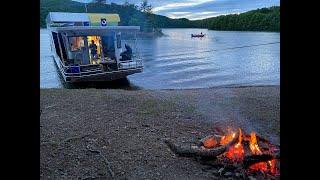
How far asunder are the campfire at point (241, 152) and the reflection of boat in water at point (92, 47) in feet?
54.1

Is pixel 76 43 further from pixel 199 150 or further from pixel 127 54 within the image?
pixel 199 150

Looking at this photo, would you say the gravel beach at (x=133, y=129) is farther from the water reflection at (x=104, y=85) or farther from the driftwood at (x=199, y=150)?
the water reflection at (x=104, y=85)

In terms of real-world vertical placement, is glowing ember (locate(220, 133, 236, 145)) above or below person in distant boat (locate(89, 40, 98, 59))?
below

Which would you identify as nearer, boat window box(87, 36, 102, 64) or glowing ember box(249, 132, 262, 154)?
glowing ember box(249, 132, 262, 154)

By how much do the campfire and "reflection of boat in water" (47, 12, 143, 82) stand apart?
16.5 m

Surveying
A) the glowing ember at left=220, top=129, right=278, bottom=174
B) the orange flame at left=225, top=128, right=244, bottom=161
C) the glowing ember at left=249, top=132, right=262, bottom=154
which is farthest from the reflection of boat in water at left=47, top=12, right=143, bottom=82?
the orange flame at left=225, top=128, right=244, bottom=161

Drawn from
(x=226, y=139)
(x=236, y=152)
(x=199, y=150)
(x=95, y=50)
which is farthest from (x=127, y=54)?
(x=236, y=152)

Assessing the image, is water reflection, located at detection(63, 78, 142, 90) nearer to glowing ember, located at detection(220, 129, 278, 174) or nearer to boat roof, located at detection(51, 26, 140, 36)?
boat roof, located at detection(51, 26, 140, 36)

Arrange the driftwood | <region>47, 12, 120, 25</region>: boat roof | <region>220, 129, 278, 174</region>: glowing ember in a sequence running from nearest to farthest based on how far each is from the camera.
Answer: <region>220, 129, 278, 174</region>: glowing ember, the driftwood, <region>47, 12, 120, 25</region>: boat roof

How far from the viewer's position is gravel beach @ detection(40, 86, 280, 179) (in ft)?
23.7

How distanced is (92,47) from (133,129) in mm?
15792

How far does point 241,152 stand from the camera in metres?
7.71
